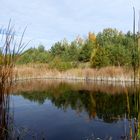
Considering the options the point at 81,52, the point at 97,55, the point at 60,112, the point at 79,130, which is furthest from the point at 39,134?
the point at 81,52

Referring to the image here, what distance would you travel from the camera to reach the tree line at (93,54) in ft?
66.3

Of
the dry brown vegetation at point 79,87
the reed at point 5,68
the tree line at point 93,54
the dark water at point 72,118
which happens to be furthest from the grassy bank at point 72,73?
the reed at point 5,68

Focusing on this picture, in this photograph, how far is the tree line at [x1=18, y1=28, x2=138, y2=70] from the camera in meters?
20.2

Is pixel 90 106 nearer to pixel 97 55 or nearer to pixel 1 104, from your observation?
pixel 1 104

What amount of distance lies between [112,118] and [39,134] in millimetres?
2333

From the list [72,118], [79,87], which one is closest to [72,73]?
[79,87]

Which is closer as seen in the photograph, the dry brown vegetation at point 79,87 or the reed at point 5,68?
the reed at point 5,68

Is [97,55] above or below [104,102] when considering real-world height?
above

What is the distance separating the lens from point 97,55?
20.8 m

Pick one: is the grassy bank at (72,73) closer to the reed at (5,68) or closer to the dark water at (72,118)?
the dark water at (72,118)

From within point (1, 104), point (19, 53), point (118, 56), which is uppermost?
point (118, 56)

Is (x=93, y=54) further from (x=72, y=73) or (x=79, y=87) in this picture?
(x=79, y=87)

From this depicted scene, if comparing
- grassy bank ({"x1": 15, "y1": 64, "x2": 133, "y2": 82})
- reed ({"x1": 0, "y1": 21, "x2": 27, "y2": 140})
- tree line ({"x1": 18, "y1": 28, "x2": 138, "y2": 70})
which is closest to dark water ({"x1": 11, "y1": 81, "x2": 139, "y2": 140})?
reed ({"x1": 0, "y1": 21, "x2": 27, "y2": 140})

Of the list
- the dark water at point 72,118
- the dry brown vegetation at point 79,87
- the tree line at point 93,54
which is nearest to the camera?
the dark water at point 72,118
